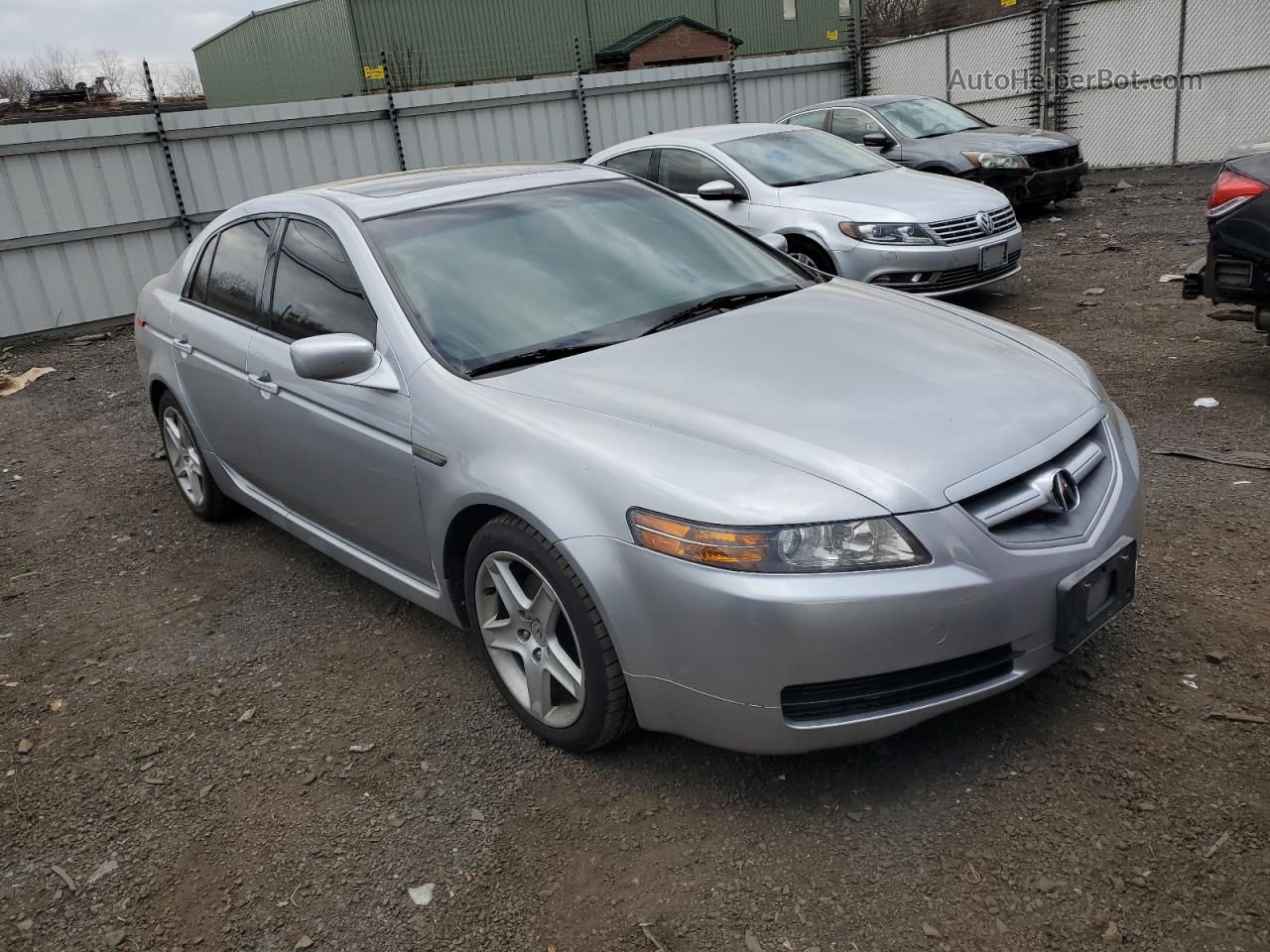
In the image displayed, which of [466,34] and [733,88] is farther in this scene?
[466,34]

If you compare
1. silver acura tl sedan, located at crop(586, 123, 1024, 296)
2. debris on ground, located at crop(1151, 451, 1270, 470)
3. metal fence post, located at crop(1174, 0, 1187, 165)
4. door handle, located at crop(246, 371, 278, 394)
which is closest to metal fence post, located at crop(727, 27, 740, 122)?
metal fence post, located at crop(1174, 0, 1187, 165)

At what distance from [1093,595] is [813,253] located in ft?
18.0

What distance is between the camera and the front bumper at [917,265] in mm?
7344

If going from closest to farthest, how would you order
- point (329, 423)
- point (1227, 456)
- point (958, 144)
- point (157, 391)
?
point (329, 423), point (1227, 456), point (157, 391), point (958, 144)

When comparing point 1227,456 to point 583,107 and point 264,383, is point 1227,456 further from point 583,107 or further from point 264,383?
point 583,107

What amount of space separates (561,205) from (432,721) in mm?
1964

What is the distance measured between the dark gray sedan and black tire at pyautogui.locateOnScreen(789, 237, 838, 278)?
400 cm

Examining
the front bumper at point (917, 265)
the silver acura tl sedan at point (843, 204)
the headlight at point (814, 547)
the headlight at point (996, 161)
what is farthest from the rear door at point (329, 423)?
the headlight at point (996, 161)

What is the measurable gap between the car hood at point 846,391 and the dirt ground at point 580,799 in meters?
0.84

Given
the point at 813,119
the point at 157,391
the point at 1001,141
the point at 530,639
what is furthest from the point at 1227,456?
the point at 813,119

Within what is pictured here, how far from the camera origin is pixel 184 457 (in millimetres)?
5238

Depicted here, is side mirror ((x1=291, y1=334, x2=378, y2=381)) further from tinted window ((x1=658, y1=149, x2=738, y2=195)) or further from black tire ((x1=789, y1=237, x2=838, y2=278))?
tinted window ((x1=658, y1=149, x2=738, y2=195))

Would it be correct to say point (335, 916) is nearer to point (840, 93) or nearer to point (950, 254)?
point (950, 254)

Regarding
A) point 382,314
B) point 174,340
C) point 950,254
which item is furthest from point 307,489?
point 950,254
